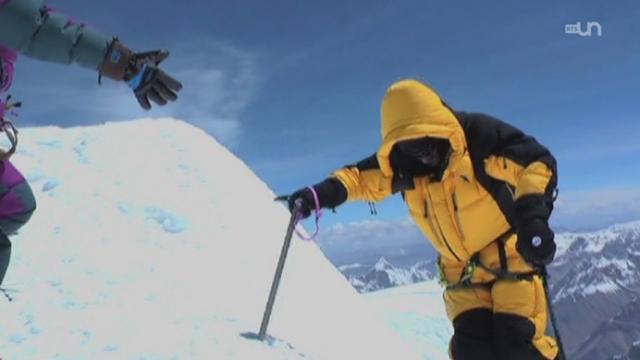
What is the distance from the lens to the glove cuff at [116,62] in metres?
3.97

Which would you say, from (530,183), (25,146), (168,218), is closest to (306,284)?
(168,218)

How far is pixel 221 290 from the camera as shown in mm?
8023

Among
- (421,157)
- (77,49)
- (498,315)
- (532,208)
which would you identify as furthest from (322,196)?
(77,49)

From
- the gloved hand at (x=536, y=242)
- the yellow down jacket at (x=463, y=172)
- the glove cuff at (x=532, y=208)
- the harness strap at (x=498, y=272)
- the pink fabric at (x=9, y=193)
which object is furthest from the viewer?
the harness strap at (x=498, y=272)

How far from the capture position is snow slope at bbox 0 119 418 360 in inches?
245

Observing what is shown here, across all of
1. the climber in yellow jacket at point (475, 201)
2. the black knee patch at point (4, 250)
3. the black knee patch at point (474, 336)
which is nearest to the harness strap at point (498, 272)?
the climber in yellow jacket at point (475, 201)

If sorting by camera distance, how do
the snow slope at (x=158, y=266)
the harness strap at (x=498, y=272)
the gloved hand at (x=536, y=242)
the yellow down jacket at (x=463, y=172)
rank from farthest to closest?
the snow slope at (x=158, y=266), the harness strap at (x=498, y=272), the yellow down jacket at (x=463, y=172), the gloved hand at (x=536, y=242)

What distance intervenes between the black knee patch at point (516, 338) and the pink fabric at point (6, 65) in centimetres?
389

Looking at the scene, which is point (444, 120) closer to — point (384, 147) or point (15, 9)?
point (384, 147)

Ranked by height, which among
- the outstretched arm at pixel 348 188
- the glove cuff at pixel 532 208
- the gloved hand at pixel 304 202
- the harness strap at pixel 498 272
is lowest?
the harness strap at pixel 498 272

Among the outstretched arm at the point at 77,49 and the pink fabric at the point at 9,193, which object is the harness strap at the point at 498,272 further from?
the pink fabric at the point at 9,193

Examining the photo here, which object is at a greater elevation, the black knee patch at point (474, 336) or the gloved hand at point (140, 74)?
the gloved hand at point (140, 74)

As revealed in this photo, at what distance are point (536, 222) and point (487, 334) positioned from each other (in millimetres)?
1322

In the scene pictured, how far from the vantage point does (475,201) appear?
18.5ft
